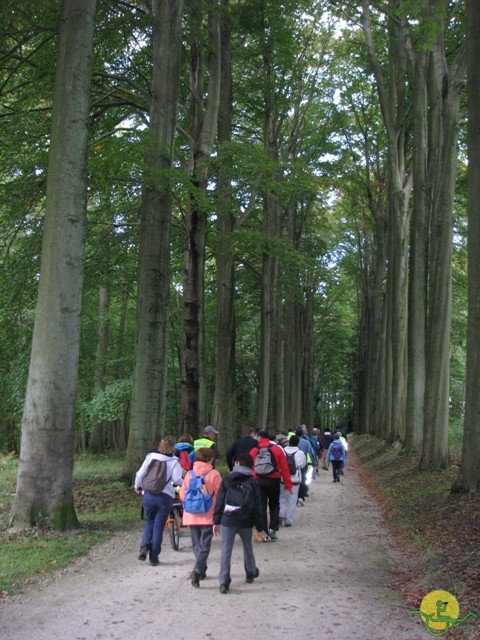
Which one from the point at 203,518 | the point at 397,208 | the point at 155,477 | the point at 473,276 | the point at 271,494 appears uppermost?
the point at 397,208

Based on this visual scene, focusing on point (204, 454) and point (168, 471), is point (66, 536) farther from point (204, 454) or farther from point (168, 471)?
point (204, 454)

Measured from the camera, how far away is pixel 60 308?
8.98 m

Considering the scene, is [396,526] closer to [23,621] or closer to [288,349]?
[23,621]

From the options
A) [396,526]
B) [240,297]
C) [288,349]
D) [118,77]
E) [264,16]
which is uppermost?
[264,16]

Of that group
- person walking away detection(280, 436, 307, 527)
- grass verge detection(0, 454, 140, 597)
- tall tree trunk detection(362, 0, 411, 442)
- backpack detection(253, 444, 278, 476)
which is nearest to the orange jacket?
grass verge detection(0, 454, 140, 597)

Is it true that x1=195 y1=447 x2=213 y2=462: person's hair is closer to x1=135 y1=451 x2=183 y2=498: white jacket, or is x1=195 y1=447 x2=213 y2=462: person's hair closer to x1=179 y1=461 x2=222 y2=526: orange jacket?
x1=179 y1=461 x2=222 y2=526: orange jacket

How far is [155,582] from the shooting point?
6.84 m

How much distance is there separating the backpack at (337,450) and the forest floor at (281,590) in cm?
858

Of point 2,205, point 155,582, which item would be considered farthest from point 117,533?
point 2,205

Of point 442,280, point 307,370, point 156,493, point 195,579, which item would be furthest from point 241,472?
point 307,370

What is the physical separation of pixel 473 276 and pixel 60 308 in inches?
271

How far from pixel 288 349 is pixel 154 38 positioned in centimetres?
2164

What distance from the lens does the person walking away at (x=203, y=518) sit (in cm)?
686

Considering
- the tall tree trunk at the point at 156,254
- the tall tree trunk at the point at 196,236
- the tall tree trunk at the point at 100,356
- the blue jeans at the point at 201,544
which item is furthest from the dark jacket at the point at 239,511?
the tall tree trunk at the point at 100,356
